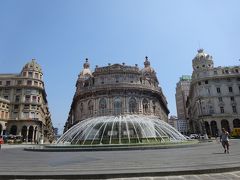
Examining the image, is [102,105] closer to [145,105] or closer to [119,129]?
[145,105]

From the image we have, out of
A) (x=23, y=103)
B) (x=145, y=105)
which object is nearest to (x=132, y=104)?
(x=145, y=105)

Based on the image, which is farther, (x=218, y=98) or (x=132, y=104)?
(x=218, y=98)

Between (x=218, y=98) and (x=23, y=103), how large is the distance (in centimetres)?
5131

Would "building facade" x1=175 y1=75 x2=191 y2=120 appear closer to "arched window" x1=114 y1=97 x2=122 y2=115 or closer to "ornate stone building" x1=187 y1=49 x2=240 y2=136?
"ornate stone building" x1=187 y1=49 x2=240 y2=136

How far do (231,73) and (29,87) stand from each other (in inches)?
2136

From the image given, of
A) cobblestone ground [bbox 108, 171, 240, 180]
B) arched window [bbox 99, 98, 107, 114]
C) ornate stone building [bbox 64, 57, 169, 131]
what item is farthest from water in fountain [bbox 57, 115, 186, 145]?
arched window [bbox 99, 98, 107, 114]

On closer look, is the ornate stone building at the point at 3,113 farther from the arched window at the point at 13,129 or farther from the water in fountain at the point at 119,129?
the water in fountain at the point at 119,129

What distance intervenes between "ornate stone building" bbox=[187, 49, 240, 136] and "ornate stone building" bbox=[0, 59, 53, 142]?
44.0 meters

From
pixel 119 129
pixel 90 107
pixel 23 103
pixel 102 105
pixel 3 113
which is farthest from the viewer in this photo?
pixel 23 103

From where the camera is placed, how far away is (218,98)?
55219 millimetres

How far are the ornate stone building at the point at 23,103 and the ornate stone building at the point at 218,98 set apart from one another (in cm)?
4399

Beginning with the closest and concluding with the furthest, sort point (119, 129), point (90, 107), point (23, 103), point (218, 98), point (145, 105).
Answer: point (119, 129)
point (145, 105)
point (90, 107)
point (218, 98)
point (23, 103)

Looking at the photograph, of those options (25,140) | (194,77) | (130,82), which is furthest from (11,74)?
(194,77)

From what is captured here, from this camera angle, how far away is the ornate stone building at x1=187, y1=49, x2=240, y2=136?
175 feet
